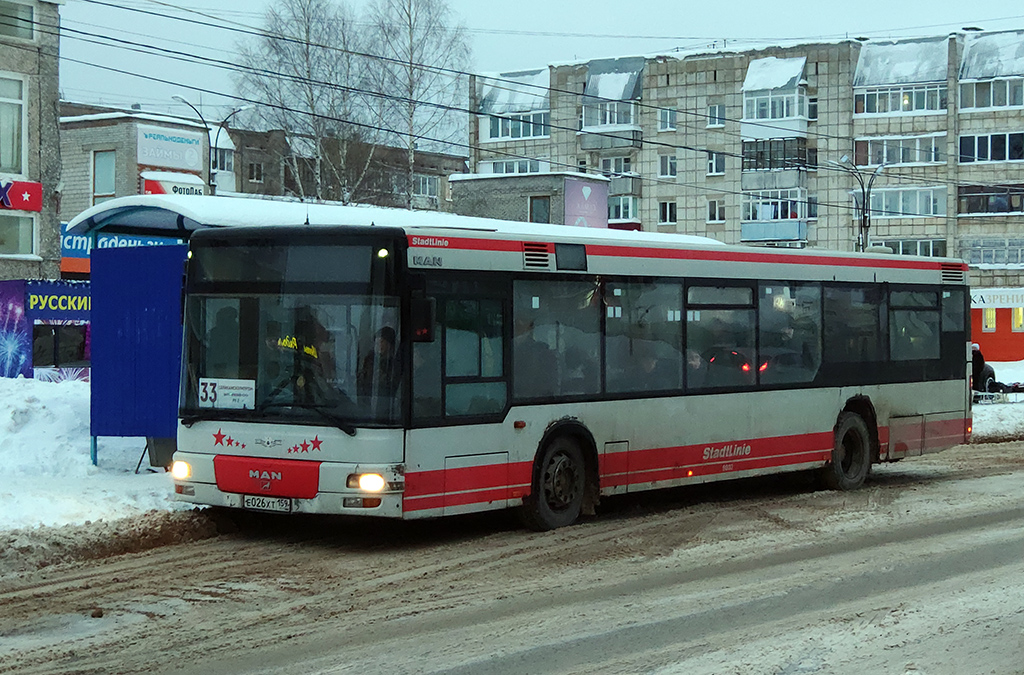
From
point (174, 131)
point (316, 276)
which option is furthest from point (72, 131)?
point (316, 276)

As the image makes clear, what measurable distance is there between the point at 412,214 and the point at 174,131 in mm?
38571

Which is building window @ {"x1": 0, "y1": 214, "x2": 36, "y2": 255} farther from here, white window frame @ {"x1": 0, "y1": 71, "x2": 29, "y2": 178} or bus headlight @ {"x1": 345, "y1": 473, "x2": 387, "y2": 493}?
bus headlight @ {"x1": 345, "y1": 473, "x2": 387, "y2": 493}

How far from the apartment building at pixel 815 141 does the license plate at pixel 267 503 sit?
197 ft

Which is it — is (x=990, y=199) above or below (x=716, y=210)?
below

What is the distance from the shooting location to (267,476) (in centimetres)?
1151

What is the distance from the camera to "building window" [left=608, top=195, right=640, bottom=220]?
82750 millimetres

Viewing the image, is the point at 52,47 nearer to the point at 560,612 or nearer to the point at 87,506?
the point at 87,506

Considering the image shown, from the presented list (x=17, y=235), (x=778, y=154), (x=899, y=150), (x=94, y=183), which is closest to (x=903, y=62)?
(x=899, y=150)

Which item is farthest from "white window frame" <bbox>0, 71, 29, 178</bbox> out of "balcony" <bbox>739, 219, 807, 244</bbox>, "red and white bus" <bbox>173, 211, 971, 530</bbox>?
"balcony" <bbox>739, 219, 807, 244</bbox>

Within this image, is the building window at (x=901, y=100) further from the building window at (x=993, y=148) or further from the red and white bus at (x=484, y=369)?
the red and white bus at (x=484, y=369)

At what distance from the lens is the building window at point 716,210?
263 feet

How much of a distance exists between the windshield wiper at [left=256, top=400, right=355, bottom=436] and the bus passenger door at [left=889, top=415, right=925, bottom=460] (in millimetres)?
8374

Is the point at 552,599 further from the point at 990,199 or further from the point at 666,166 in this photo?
the point at 666,166

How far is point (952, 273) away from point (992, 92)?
196ft
